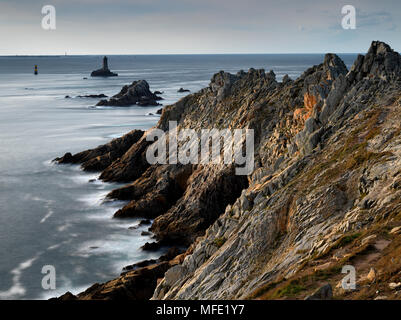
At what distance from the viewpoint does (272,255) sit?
65.8 feet

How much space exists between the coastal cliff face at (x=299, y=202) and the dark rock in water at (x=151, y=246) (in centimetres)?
64

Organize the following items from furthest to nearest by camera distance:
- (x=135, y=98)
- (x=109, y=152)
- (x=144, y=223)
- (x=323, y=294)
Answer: (x=135, y=98)
(x=109, y=152)
(x=144, y=223)
(x=323, y=294)

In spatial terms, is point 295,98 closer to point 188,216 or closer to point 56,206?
point 188,216

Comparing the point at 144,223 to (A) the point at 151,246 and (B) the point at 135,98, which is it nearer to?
(A) the point at 151,246

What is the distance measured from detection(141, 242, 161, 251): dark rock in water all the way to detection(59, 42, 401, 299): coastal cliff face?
644 mm

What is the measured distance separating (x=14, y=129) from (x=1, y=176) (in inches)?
1421

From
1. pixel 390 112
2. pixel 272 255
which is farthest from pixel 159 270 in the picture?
pixel 390 112

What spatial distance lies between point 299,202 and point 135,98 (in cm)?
11096

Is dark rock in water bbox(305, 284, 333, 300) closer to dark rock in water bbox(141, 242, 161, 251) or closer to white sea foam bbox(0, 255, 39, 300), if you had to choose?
white sea foam bbox(0, 255, 39, 300)

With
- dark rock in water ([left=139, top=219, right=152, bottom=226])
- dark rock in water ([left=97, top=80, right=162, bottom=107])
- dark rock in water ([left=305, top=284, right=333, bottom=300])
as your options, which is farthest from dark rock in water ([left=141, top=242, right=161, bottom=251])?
dark rock in water ([left=97, top=80, right=162, bottom=107])

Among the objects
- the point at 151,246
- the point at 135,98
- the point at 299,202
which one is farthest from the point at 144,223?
the point at 135,98

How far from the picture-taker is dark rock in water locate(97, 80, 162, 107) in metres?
123

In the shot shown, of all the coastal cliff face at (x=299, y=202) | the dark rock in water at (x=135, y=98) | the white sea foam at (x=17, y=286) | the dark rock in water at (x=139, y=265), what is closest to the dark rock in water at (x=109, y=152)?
the coastal cliff face at (x=299, y=202)

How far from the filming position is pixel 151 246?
1423 inches
